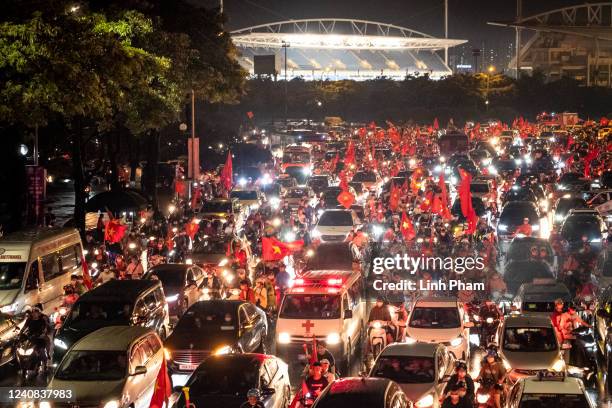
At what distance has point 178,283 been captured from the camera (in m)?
21.8

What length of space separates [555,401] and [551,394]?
95 mm

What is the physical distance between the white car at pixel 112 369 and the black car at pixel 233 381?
3.26 feet

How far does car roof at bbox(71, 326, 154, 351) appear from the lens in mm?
14734

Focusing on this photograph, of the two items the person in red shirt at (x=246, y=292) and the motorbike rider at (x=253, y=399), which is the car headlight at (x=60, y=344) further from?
the motorbike rider at (x=253, y=399)

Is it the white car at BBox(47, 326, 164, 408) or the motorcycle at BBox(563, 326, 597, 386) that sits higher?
the white car at BBox(47, 326, 164, 408)

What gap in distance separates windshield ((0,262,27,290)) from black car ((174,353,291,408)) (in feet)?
25.8

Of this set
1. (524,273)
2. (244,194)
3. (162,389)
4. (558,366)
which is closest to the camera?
(162,389)

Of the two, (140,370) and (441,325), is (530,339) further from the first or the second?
(140,370)

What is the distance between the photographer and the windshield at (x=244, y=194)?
3909 centimetres

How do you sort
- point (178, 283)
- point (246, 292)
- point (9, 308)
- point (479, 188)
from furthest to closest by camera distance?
point (479, 188), point (178, 283), point (246, 292), point (9, 308)

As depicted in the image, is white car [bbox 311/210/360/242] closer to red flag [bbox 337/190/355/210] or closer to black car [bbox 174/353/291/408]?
red flag [bbox 337/190/355/210]

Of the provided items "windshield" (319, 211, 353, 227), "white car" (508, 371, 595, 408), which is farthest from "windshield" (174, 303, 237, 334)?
"windshield" (319, 211, 353, 227)

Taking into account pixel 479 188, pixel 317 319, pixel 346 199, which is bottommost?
pixel 317 319

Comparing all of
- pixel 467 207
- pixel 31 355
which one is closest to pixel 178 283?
pixel 31 355
